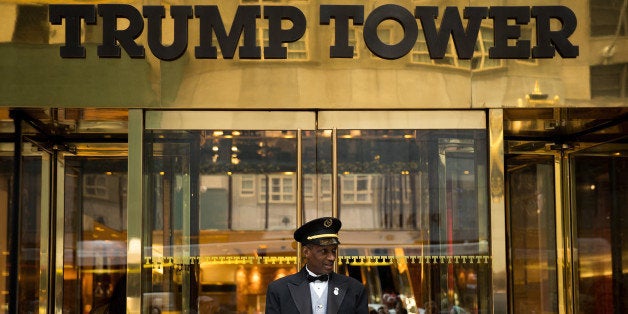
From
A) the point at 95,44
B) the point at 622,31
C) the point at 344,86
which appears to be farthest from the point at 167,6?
the point at 622,31

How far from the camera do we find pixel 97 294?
12.0 m

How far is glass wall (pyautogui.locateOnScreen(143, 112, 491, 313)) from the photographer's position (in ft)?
32.1

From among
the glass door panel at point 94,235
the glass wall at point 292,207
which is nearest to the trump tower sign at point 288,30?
the glass wall at point 292,207

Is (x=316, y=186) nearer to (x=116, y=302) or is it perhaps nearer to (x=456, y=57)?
(x=456, y=57)

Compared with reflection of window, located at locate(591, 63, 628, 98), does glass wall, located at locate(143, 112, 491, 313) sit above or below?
below

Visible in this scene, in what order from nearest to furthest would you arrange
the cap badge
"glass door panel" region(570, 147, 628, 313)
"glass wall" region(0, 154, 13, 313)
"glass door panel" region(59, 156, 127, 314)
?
the cap badge
"glass wall" region(0, 154, 13, 313)
"glass door panel" region(570, 147, 628, 313)
"glass door panel" region(59, 156, 127, 314)

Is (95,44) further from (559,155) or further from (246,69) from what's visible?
(559,155)

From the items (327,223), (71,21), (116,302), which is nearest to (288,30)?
(71,21)

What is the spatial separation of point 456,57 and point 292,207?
6.55 feet

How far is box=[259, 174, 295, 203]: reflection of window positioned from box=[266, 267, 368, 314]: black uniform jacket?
242 centimetres

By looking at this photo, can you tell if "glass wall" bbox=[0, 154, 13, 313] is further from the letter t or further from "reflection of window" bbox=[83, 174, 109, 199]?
the letter t

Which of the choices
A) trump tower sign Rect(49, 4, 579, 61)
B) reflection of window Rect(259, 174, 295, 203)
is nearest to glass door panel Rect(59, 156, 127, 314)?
trump tower sign Rect(49, 4, 579, 61)

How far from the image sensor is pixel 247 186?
9.85 metres

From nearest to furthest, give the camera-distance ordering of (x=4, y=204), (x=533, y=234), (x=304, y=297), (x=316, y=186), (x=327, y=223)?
(x=304, y=297) < (x=327, y=223) < (x=316, y=186) < (x=4, y=204) < (x=533, y=234)
